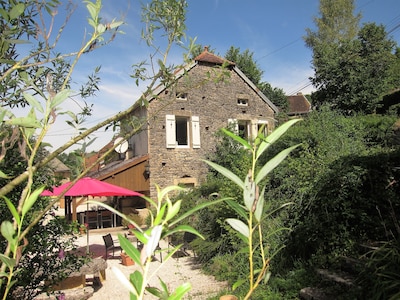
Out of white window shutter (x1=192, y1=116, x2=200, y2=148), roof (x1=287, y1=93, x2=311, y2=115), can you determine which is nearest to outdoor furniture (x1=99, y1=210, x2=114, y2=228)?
white window shutter (x1=192, y1=116, x2=200, y2=148)

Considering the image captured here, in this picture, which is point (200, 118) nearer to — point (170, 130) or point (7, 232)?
point (170, 130)

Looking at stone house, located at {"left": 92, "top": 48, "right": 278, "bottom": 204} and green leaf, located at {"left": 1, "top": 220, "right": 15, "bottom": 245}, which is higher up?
stone house, located at {"left": 92, "top": 48, "right": 278, "bottom": 204}

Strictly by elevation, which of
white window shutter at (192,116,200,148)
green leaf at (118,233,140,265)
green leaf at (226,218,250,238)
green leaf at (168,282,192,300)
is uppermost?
white window shutter at (192,116,200,148)

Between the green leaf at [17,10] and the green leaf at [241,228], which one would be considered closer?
the green leaf at [241,228]

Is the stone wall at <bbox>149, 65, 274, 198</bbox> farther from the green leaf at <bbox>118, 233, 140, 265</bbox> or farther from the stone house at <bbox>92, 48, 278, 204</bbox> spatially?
the green leaf at <bbox>118, 233, 140, 265</bbox>

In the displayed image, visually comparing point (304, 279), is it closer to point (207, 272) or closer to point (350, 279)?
point (350, 279)

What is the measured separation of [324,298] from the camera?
3.96 m

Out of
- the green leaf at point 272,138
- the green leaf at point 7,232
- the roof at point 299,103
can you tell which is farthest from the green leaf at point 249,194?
the roof at point 299,103

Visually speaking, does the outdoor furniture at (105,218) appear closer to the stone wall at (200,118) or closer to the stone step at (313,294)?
the stone wall at (200,118)

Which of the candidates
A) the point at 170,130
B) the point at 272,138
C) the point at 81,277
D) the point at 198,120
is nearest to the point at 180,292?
the point at 272,138

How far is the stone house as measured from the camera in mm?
14641

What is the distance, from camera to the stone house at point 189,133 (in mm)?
14641

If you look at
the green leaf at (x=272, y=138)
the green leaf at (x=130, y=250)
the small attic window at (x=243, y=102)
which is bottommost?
the green leaf at (x=130, y=250)

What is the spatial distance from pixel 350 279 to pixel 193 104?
1246 centimetres
